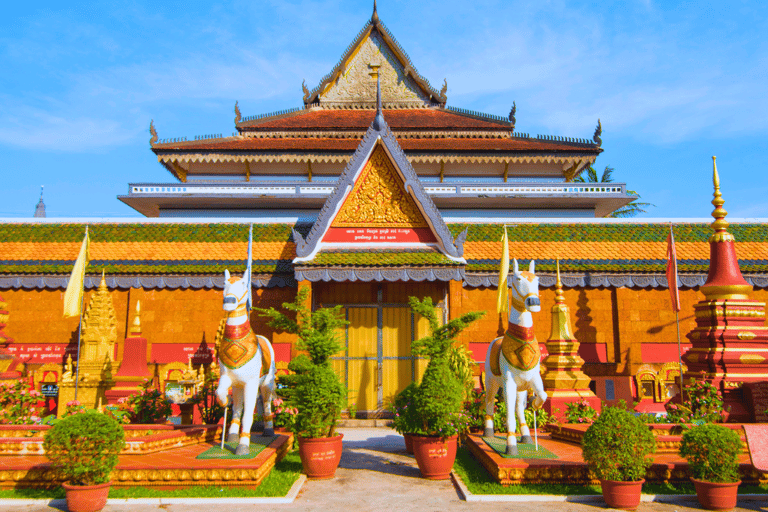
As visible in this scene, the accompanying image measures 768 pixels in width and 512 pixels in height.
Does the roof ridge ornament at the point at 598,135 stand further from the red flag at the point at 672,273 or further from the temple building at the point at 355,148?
the red flag at the point at 672,273

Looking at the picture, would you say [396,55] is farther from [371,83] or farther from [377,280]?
[377,280]

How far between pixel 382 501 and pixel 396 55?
85.3 feet

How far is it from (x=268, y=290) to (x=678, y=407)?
30.3ft

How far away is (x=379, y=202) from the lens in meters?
13.1

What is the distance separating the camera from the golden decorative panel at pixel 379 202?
1304 cm

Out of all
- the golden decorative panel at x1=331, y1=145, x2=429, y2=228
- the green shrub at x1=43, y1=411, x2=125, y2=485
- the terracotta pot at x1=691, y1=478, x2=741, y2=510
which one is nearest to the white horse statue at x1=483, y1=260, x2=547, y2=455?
the terracotta pot at x1=691, y1=478, x2=741, y2=510

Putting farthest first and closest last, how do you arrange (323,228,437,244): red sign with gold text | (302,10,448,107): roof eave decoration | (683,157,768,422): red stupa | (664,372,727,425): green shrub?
(302,10,448,107): roof eave decoration, (323,228,437,244): red sign with gold text, (683,157,768,422): red stupa, (664,372,727,425): green shrub

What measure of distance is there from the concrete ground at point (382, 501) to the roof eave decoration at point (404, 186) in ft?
18.5

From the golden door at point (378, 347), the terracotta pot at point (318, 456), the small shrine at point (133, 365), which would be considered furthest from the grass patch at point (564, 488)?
the small shrine at point (133, 365)

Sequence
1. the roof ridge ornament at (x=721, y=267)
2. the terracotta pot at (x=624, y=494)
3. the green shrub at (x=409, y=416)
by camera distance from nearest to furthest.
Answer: the terracotta pot at (x=624, y=494), the green shrub at (x=409, y=416), the roof ridge ornament at (x=721, y=267)

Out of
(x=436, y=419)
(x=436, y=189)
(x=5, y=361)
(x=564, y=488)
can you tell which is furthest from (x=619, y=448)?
(x=436, y=189)

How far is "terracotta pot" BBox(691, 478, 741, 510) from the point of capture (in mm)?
6039

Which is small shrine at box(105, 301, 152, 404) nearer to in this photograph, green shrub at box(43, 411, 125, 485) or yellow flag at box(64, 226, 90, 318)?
yellow flag at box(64, 226, 90, 318)

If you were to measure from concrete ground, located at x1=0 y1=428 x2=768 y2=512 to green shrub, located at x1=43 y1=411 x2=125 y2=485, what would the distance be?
1.55 feet
